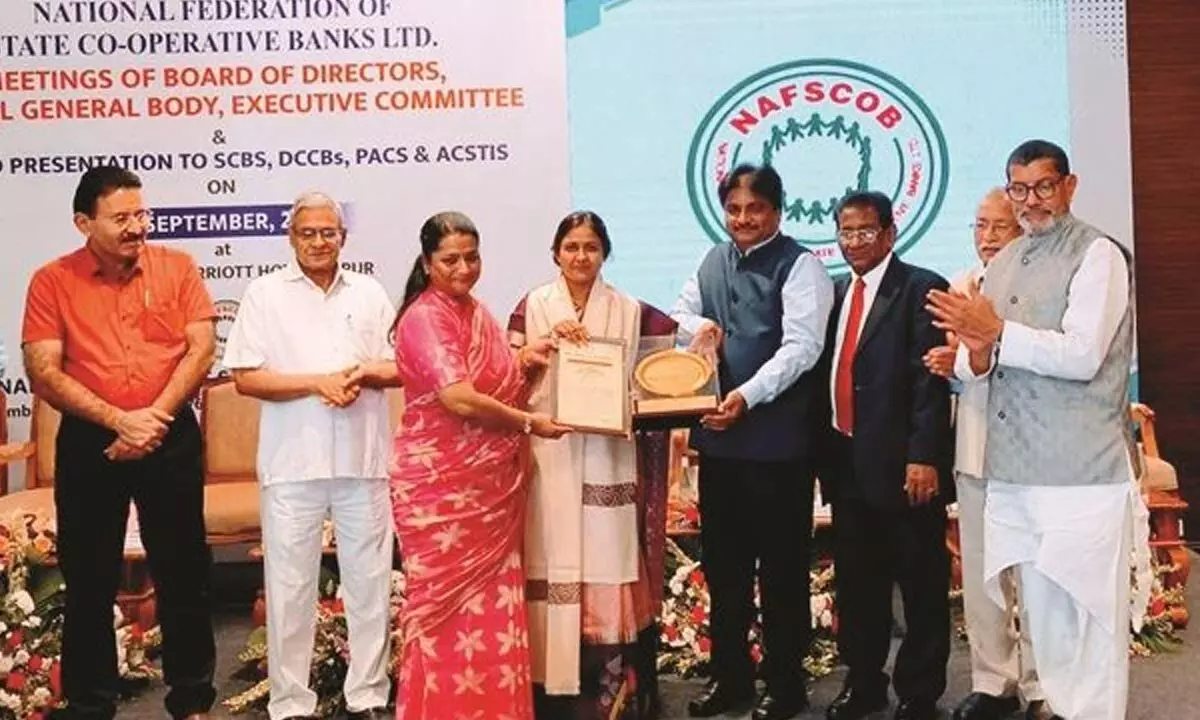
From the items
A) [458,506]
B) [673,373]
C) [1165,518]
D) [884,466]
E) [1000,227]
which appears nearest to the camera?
[458,506]

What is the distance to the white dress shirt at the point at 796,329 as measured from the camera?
3471 mm

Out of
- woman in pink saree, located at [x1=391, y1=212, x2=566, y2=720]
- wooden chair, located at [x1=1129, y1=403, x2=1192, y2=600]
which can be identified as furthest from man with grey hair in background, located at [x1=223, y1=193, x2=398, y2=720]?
wooden chair, located at [x1=1129, y1=403, x2=1192, y2=600]

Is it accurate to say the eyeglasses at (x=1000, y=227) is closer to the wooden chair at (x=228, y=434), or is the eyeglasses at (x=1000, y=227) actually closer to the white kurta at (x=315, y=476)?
the white kurta at (x=315, y=476)

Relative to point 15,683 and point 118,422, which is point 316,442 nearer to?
point 118,422

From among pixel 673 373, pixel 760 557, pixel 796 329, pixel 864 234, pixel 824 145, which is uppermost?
pixel 824 145

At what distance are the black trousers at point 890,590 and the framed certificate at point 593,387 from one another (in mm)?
735

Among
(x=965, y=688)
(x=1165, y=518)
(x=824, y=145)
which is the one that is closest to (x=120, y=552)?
(x=965, y=688)

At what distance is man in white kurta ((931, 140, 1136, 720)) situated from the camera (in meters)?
3.05

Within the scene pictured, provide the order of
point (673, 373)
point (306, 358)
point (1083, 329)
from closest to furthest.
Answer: point (1083, 329), point (673, 373), point (306, 358)

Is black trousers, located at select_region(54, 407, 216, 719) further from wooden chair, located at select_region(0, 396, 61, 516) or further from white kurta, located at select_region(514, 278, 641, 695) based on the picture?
wooden chair, located at select_region(0, 396, 61, 516)

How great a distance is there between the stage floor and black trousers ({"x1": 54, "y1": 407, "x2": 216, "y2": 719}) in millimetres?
323

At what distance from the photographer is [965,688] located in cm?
391

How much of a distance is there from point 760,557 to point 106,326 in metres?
1.85

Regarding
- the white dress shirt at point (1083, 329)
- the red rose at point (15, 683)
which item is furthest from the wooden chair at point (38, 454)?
the white dress shirt at point (1083, 329)
